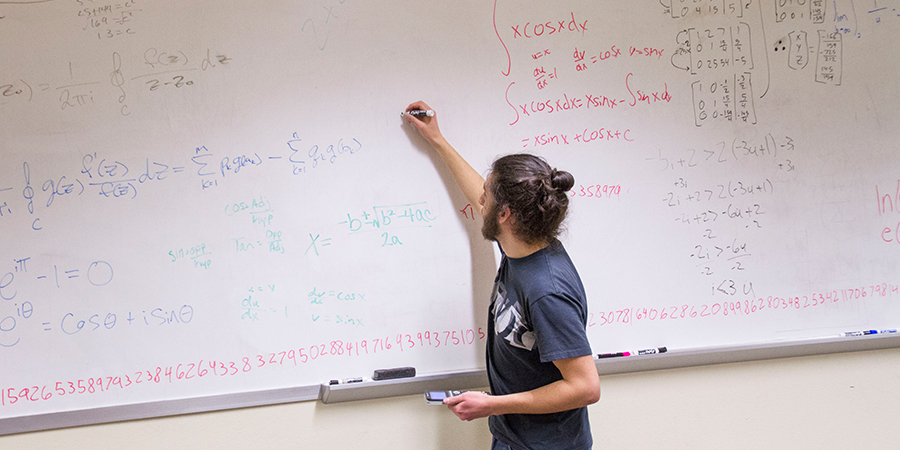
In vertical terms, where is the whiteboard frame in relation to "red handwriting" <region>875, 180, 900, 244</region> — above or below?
below

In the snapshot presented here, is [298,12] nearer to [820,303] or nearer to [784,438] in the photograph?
[820,303]

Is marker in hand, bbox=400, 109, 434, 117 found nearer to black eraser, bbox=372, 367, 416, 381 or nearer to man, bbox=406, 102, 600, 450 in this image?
man, bbox=406, 102, 600, 450

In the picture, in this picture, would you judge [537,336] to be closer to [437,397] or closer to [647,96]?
[437,397]

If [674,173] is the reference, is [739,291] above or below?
below

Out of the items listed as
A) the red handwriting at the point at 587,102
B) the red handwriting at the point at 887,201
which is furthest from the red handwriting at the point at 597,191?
the red handwriting at the point at 887,201

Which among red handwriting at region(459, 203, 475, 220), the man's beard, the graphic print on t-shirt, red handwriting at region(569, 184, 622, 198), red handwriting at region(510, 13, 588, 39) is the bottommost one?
the graphic print on t-shirt

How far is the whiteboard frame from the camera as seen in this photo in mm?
1436

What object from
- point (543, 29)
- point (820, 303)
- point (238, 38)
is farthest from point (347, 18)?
point (820, 303)

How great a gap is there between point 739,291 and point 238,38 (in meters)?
1.73

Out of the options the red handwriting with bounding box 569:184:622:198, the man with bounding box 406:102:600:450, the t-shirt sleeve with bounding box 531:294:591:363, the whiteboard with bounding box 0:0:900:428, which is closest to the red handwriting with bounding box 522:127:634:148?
the whiteboard with bounding box 0:0:900:428

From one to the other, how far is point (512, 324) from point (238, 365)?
2.57ft

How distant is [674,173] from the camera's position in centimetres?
174

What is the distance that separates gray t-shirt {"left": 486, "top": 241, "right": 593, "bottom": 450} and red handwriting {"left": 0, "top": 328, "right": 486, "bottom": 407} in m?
0.24

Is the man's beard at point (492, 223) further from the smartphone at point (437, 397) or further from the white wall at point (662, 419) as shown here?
the white wall at point (662, 419)
